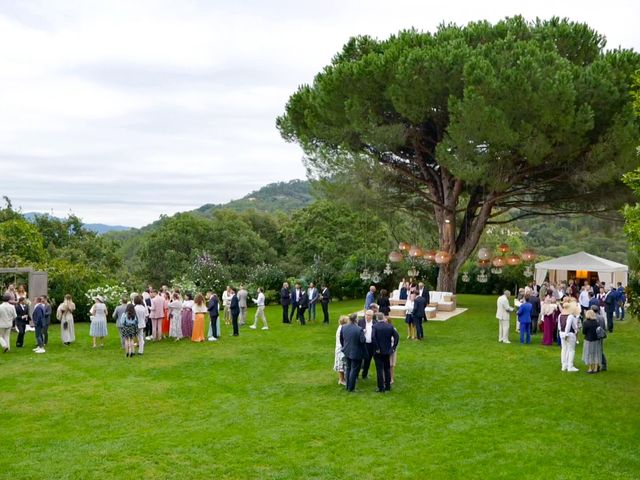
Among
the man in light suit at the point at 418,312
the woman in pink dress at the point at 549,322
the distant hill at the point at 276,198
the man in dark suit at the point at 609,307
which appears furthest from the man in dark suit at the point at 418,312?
the distant hill at the point at 276,198

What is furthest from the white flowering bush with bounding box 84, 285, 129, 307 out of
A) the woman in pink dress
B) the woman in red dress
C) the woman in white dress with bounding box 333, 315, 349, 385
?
the woman in pink dress

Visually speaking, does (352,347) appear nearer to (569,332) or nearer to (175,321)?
(569,332)

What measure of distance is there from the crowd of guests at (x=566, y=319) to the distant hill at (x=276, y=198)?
66990 mm

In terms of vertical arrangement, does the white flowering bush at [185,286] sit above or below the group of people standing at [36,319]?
above

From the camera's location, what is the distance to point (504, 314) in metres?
15.4

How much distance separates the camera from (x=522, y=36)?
2281 centimetres

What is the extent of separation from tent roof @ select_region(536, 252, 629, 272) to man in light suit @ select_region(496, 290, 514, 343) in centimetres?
1174

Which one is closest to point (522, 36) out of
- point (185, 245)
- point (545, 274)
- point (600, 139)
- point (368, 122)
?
point (600, 139)

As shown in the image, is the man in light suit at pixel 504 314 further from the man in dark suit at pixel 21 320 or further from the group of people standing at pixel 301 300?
the man in dark suit at pixel 21 320

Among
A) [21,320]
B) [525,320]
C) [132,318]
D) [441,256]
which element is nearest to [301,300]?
[441,256]

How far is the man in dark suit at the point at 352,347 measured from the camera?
10523 millimetres

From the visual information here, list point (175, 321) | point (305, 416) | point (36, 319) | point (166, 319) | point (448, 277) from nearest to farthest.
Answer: point (305, 416)
point (36, 319)
point (175, 321)
point (166, 319)
point (448, 277)

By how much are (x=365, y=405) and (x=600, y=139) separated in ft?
47.8

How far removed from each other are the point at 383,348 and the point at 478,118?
11087 millimetres
